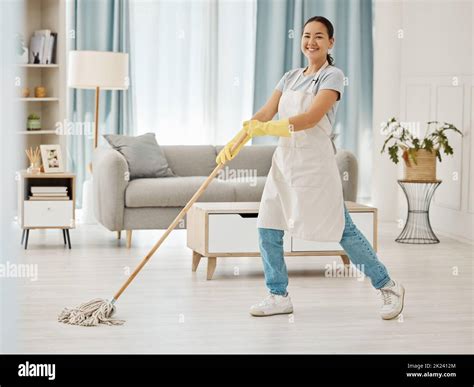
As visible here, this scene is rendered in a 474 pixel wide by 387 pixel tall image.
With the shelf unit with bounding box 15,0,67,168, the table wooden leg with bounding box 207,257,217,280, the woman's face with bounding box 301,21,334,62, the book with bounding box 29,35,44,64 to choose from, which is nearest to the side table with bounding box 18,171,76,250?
the shelf unit with bounding box 15,0,67,168

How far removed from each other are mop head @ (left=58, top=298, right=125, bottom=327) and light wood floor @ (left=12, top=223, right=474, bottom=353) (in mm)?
56

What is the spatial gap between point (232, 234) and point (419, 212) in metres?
2.07

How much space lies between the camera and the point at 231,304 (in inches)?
158

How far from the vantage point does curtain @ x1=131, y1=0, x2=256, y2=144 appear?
7.85 m

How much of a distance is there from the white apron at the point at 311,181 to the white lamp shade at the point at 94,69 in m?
2.91

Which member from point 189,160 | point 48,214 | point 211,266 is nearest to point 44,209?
point 48,214

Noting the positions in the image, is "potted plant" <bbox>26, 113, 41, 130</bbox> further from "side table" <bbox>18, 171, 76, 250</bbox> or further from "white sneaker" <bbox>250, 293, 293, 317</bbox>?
A: "white sneaker" <bbox>250, 293, 293, 317</bbox>

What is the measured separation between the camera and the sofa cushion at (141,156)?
6074mm

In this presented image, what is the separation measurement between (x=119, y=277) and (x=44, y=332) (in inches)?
52.2

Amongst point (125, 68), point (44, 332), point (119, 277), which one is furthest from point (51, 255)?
point (44, 332)

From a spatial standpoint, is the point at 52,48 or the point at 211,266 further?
the point at 52,48

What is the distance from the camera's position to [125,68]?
637 cm

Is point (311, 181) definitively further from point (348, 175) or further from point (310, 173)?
point (348, 175)
